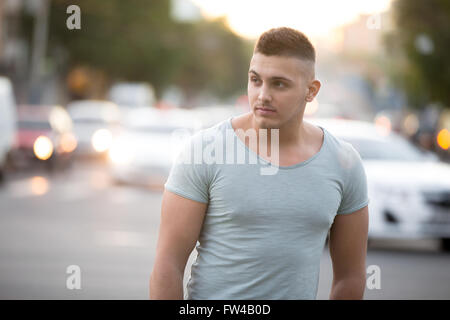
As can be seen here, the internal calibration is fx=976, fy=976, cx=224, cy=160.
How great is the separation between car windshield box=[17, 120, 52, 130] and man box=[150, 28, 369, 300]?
24.1m

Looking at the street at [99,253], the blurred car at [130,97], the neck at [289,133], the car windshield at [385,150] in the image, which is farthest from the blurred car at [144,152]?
the blurred car at [130,97]

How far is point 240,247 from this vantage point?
3180 mm

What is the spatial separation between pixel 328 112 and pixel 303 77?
3333 centimetres

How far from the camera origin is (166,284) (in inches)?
125

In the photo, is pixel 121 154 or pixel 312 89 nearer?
pixel 312 89

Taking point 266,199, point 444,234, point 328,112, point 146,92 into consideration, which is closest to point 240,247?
point 266,199

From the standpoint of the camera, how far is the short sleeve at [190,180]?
125 inches

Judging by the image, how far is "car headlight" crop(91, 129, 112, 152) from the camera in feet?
107

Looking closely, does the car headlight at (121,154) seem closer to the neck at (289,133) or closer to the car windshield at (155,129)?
the car windshield at (155,129)

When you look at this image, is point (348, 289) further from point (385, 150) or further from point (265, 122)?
point (385, 150)

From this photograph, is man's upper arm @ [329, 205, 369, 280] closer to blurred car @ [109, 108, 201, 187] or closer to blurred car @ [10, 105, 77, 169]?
blurred car @ [109, 108, 201, 187]

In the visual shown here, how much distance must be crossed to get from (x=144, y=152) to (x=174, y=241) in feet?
61.9

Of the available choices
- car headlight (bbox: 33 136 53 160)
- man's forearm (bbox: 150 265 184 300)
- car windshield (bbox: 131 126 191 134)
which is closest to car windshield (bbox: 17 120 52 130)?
car headlight (bbox: 33 136 53 160)

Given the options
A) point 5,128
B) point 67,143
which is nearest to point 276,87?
point 5,128
